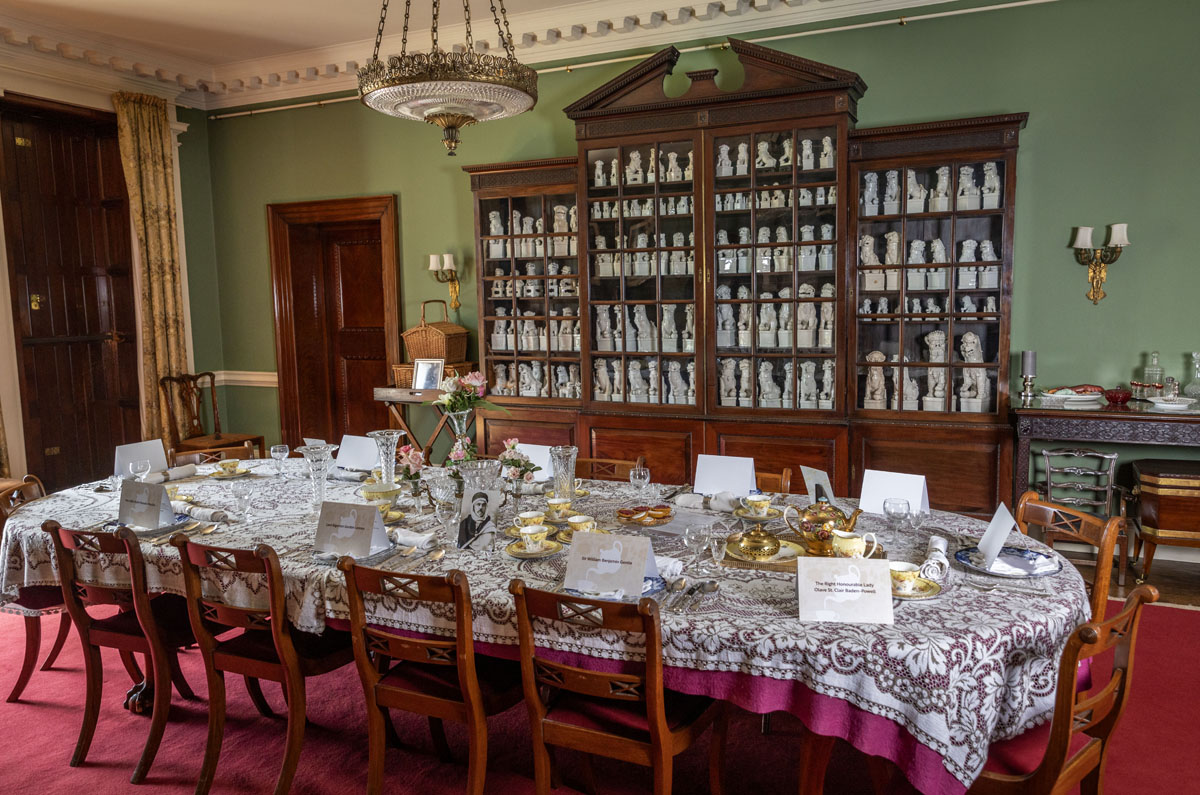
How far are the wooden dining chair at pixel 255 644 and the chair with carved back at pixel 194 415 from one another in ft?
13.5

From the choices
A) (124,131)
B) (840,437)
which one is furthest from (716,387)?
(124,131)

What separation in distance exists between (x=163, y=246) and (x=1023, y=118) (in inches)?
235

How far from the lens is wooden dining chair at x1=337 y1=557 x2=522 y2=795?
7.13 ft

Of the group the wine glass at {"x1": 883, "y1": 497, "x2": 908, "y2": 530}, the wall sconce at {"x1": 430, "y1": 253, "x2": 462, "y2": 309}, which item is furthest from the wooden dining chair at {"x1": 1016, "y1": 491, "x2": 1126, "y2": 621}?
the wall sconce at {"x1": 430, "y1": 253, "x2": 462, "y2": 309}

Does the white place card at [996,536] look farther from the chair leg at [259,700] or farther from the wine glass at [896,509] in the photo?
the chair leg at [259,700]

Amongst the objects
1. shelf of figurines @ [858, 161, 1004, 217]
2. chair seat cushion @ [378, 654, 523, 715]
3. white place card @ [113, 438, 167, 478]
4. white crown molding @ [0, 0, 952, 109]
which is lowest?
chair seat cushion @ [378, 654, 523, 715]

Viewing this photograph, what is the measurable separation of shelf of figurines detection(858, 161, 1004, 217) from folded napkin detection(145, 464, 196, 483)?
3792 mm

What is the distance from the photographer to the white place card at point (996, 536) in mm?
2266

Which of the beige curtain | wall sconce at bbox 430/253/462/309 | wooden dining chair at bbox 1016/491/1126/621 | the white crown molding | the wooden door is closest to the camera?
wooden dining chair at bbox 1016/491/1126/621

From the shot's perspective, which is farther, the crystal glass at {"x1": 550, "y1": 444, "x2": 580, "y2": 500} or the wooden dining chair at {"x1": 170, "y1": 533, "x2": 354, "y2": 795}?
the crystal glass at {"x1": 550, "y1": 444, "x2": 580, "y2": 500}

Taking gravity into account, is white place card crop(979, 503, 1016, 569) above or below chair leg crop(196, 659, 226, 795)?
above

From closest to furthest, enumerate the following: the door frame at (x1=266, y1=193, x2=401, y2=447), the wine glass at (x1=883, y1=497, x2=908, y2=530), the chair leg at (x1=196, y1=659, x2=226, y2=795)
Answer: the wine glass at (x1=883, y1=497, x2=908, y2=530)
the chair leg at (x1=196, y1=659, x2=226, y2=795)
the door frame at (x1=266, y1=193, x2=401, y2=447)

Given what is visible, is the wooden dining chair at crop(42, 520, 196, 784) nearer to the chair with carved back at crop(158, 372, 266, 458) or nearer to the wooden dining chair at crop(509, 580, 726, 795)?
the wooden dining chair at crop(509, 580, 726, 795)

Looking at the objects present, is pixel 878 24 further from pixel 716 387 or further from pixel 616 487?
pixel 616 487
